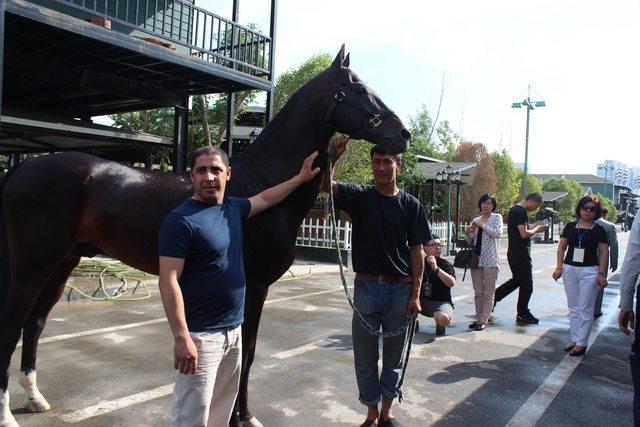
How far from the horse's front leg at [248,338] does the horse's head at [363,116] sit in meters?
1.15

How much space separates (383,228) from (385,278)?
337 mm

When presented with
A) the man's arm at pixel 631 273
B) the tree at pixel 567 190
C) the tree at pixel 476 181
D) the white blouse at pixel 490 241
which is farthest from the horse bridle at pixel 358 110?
the tree at pixel 567 190

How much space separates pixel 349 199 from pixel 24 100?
9018 mm

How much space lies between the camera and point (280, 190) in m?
2.71

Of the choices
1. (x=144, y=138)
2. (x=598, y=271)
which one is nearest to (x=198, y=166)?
(x=598, y=271)

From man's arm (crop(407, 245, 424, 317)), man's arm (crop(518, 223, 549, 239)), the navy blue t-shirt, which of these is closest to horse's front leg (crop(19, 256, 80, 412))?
the navy blue t-shirt

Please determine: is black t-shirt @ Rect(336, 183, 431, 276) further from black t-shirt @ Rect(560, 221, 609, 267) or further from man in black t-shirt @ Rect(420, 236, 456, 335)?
black t-shirt @ Rect(560, 221, 609, 267)

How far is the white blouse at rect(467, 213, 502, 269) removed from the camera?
6406 millimetres

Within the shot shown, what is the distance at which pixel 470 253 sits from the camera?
643 centimetres

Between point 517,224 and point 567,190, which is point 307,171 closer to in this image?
point 517,224

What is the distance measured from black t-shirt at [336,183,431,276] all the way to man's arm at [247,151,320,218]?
40 cm

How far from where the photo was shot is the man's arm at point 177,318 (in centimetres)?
191

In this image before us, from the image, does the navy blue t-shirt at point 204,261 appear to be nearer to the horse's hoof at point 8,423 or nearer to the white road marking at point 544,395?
the horse's hoof at point 8,423

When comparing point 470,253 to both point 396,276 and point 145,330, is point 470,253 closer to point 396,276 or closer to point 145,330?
point 396,276
